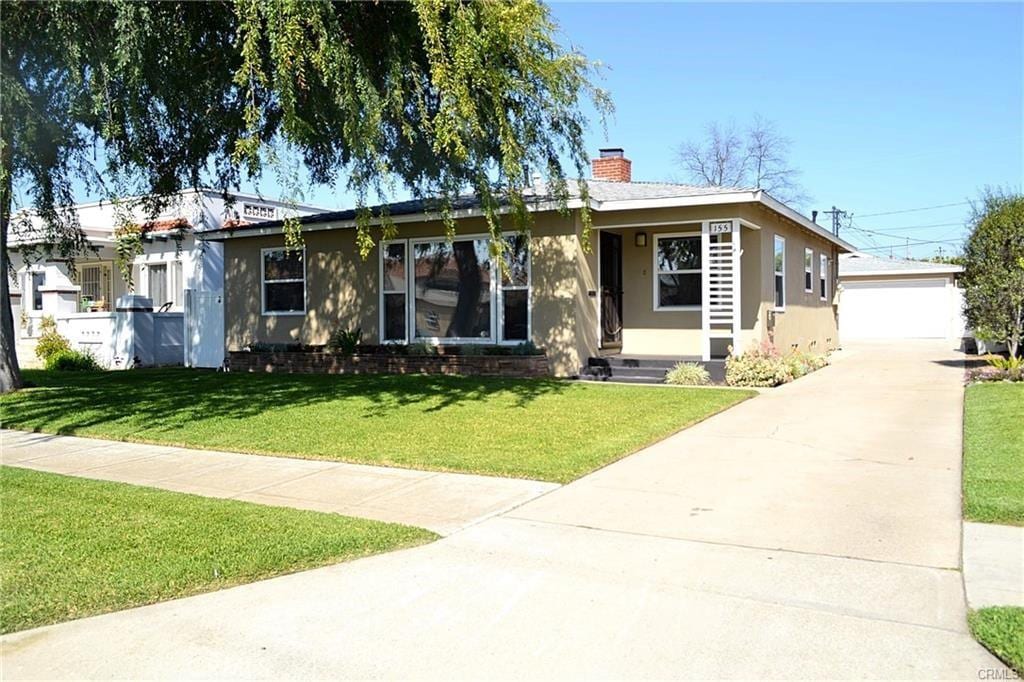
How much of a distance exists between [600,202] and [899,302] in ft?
68.6

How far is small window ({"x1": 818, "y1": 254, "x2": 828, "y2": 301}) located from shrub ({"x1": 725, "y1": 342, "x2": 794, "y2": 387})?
8.44m

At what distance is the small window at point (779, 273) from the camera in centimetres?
1708

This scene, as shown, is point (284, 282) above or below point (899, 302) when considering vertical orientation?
above

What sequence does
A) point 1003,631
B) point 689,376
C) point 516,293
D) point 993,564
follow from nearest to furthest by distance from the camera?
point 1003,631 → point 993,564 → point 689,376 → point 516,293

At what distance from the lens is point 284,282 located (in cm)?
1867

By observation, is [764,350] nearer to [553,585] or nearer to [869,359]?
[869,359]

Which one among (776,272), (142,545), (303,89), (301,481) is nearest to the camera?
(142,545)

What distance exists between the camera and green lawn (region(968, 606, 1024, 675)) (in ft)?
12.0

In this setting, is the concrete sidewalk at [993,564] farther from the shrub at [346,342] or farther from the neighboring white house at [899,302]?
the neighboring white house at [899,302]

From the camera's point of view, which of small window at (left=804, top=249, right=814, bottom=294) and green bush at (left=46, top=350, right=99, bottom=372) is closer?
green bush at (left=46, top=350, right=99, bottom=372)

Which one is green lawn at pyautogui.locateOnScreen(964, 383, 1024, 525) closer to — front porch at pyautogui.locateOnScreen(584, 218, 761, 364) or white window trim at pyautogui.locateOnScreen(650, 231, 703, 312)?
front porch at pyautogui.locateOnScreen(584, 218, 761, 364)

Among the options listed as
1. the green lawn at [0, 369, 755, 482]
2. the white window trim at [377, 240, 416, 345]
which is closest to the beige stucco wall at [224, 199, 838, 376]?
the white window trim at [377, 240, 416, 345]

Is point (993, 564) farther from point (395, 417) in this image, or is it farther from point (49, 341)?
point (49, 341)

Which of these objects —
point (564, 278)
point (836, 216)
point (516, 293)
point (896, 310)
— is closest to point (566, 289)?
point (564, 278)
